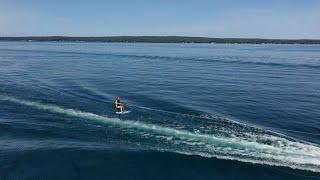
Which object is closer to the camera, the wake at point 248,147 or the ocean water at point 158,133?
the ocean water at point 158,133

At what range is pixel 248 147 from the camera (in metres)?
33.6

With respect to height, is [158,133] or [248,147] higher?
[158,133]

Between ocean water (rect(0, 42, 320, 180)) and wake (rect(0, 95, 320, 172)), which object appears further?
wake (rect(0, 95, 320, 172))

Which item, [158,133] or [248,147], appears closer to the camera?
[248,147]

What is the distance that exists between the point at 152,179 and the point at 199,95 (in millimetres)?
30539

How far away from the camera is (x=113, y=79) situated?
76875mm

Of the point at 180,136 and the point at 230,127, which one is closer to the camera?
the point at 180,136

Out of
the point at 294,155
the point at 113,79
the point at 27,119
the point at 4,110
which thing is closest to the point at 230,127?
the point at 294,155

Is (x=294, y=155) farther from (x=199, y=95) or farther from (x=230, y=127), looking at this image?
(x=199, y=95)

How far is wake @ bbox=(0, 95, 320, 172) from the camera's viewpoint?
31.1m

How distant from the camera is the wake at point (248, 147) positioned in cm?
3106

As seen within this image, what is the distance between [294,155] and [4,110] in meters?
30.1

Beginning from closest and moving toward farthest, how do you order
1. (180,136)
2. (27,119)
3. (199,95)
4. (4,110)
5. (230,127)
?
1. (180,136)
2. (230,127)
3. (27,119)
4. (4,110)
5. (199,95)

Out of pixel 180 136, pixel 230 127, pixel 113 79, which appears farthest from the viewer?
pixel 113 79
